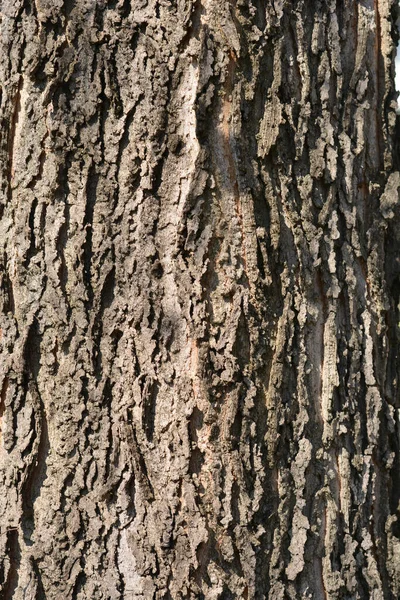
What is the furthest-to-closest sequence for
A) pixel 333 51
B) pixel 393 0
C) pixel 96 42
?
pixel 393 0, pixel 333 51, pixel 96 42

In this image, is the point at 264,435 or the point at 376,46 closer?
the point at 264,435

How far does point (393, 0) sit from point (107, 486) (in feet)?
4.73

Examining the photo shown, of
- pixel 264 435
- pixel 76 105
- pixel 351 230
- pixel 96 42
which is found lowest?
pixel 264 435

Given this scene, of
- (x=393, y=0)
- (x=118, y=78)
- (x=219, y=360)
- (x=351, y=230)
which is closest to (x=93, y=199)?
(x=118, y=78)

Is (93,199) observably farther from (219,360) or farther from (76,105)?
(219,360)

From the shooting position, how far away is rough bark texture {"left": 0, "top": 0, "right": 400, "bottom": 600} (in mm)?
1798

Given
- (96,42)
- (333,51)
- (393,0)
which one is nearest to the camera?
(96,42)

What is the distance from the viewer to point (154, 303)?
5.92 ft

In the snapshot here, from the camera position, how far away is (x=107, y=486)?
1812mm

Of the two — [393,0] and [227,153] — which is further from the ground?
[393,0]

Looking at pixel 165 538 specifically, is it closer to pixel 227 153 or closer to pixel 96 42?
pixel 227 153

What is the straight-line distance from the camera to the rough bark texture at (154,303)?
1.80 m

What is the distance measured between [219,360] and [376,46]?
3.04ft

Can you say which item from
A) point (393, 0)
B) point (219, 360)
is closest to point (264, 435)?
point (219, 360)
